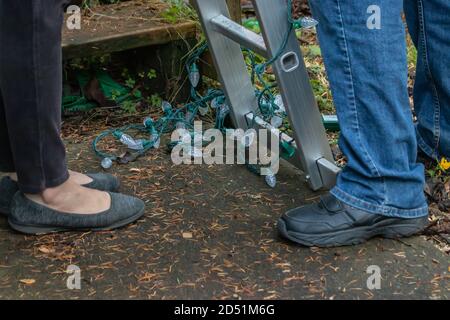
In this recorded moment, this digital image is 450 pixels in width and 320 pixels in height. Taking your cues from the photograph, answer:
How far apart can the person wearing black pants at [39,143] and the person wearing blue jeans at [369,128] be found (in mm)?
587

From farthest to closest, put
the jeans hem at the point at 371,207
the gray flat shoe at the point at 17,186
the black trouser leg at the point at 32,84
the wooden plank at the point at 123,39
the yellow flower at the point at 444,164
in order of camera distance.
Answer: the wooden plank at the point at 123,39 < the yellow flower at the point at 444,164 < the gray flat shoe at the point at 17,186 < the jeans hem at the point at 371,207 < the black trouser leg at the point at 32,84

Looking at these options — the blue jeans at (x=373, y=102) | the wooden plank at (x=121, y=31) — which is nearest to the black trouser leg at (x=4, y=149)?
the wooden plank at (x=121, y=31)

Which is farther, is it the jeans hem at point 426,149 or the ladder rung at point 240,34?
the jeans hem at point 426,149

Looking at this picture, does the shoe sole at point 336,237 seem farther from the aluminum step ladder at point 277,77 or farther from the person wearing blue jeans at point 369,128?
the aluminum step ladder at point 277,77

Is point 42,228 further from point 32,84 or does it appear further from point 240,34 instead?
point 240,34

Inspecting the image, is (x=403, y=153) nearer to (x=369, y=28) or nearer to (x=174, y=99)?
(x=369, y=28)

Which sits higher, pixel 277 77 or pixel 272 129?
pixel 277 77

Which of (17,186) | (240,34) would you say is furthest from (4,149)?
(240,34)

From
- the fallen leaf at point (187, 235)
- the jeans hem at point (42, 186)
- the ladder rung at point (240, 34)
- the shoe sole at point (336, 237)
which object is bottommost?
the shoe sole at point (336, 237)

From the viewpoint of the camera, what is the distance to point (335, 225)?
7.37 ft

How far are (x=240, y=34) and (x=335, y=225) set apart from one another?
750 millimetres

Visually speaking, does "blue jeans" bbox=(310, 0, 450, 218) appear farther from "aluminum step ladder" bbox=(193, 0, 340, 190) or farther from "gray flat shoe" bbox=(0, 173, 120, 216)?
"gray flat shoe" bbox=(0, 173, 120, 216)

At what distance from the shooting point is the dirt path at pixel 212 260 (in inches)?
81.3
